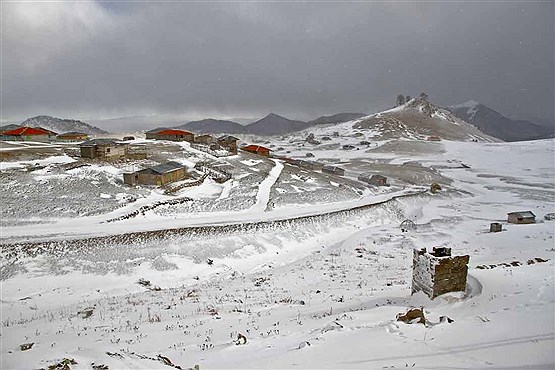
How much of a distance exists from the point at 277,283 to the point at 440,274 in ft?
39.7

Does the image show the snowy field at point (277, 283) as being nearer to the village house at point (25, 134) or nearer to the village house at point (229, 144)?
the village house at point (229, 144)

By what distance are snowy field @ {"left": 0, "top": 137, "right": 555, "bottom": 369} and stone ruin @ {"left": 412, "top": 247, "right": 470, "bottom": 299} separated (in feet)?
1.38

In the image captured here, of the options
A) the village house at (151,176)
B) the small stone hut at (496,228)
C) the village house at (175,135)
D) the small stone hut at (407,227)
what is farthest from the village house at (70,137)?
the small stone hut at (496,228)

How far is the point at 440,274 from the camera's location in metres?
14.2

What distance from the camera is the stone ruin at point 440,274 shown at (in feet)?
46.8

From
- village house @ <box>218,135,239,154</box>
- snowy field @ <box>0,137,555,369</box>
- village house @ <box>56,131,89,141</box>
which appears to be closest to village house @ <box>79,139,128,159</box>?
snowy field @ <box>0,137,555,369</box>

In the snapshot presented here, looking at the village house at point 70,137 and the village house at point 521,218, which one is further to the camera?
the village house at point 70,137

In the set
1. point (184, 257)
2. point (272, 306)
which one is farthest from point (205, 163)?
point (272, 306)

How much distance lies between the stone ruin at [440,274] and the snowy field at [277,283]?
1.38 ft

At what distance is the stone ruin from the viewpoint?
14273mm

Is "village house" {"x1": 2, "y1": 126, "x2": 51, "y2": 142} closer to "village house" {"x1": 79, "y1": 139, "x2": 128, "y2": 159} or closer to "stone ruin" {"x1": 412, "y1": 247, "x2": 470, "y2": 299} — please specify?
"village house" {"x1": 79, "y1": 139, "x2": 128, "y2": 159}

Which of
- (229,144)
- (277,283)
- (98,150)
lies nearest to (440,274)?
(277,283)

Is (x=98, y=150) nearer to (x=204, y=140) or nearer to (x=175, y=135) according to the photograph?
(x=175, y=135)

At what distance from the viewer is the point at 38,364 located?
30.4 feet
